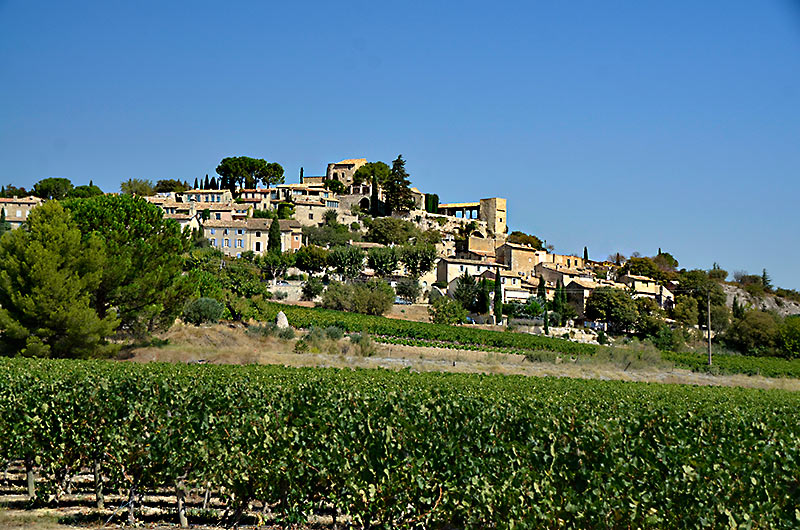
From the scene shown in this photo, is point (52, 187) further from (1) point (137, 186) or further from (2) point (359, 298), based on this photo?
(2) point (359, 298)

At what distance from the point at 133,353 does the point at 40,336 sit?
15.1 feet

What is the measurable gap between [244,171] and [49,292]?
274ft

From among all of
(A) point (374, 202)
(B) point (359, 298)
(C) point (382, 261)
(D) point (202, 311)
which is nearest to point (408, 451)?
(D) point (202, 311)

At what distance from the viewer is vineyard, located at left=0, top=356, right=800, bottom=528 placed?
806 cm

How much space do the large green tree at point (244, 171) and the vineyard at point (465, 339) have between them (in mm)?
56737

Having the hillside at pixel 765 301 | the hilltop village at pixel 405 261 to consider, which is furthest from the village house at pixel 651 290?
the hillside at pixel 765 301

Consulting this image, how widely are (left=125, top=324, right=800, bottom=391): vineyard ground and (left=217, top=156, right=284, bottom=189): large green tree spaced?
68391mm

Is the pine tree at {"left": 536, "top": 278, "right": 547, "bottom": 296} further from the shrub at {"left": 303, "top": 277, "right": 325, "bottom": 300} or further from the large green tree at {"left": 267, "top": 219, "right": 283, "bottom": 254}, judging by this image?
the large green tree at {"left": 267, "top": 219, "right": 283, "bottom": 254}

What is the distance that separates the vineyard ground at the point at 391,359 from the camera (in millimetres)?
31516

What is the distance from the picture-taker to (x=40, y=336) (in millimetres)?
28672

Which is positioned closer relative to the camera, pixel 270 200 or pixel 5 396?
pixel 5 396

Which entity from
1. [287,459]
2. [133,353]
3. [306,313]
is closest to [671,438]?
[287,459]

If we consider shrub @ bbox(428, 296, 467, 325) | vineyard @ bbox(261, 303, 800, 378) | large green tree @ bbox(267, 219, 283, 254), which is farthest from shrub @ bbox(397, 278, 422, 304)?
large green tree @ bbox(267, 219, 283, 254)

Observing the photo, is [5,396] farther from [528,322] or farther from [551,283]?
[551,283]
